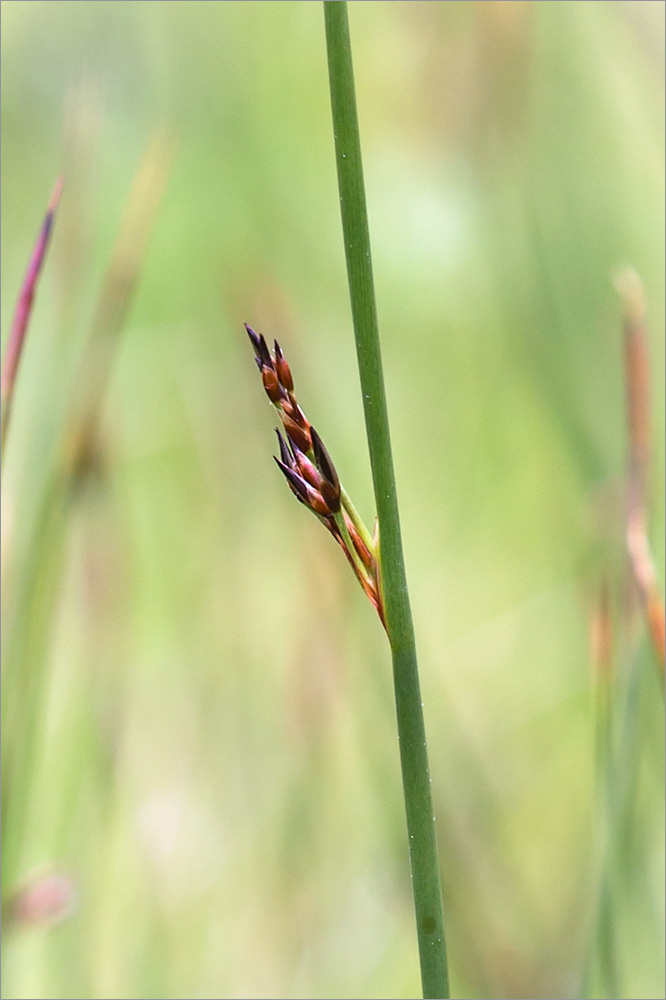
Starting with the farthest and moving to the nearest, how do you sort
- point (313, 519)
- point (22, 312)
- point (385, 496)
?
1. point (313, 519)
2. point (22, 312)
3. point (385, 496)

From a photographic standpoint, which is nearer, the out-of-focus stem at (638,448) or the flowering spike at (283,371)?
the flowering spike at (283,371)

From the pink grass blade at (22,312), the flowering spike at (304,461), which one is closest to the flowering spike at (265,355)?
the flowering spike at (304,461)

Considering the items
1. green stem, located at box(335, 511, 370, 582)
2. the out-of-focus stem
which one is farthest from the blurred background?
green stem, located at box(335, 511, 370, 582)

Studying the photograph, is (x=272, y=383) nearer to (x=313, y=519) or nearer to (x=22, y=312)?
(x=22, y=312)

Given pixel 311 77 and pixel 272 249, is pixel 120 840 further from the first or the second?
pixel 311 77

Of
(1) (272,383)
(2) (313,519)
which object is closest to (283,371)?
(1) (272,383)

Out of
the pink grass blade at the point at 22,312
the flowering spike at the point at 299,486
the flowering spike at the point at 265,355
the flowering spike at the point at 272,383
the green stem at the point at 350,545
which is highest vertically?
the pink grass blade at the point at 22,312

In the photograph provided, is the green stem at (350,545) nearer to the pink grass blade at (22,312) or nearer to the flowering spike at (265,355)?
the flowering spike at (265,355)

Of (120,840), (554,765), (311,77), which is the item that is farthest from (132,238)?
(311,77)
